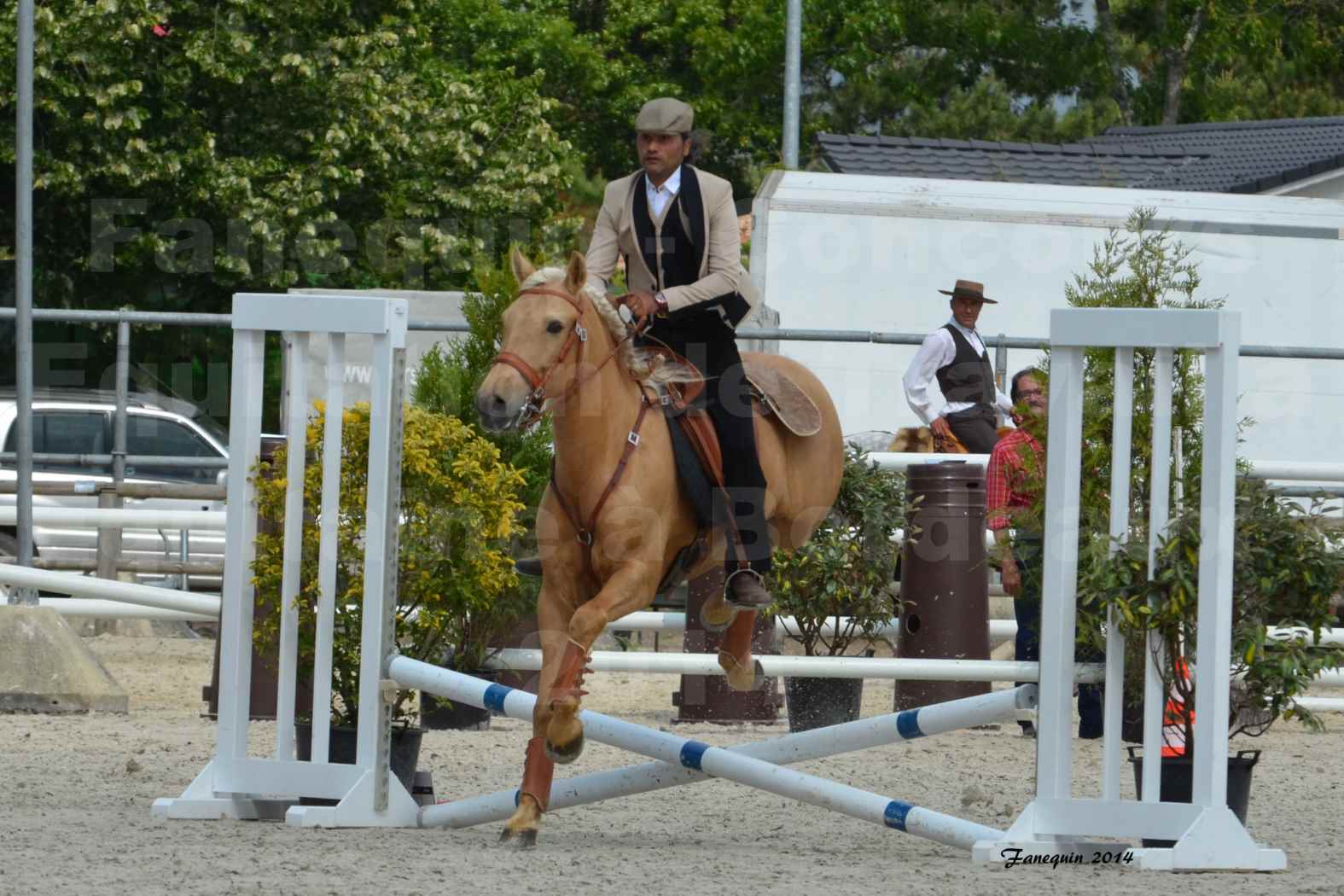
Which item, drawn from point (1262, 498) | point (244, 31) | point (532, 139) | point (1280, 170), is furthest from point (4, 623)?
point (532, 139)

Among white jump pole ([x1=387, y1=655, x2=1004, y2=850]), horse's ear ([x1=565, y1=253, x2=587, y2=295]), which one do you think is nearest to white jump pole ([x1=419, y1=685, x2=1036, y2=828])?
white jump pole ([x1=387, y1=655, x2=1004, y2=850])

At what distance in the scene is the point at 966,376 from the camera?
34.1 ft

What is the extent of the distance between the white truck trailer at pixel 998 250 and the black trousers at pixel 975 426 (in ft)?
9.83

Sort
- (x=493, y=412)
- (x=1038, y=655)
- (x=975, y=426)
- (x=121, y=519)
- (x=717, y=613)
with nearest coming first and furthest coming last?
(x=493, y=412) < (x=717, y=613) < (x=1038, y=655) < (x=121, y=519) < (x=975, y=426)

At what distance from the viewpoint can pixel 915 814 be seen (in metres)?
5.53

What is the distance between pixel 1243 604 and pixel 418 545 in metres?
2.62

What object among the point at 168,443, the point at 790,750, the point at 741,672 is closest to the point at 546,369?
the point at 790,750

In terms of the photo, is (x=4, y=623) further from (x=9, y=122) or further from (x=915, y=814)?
(x=9, y=122)

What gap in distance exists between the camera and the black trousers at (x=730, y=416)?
621cm

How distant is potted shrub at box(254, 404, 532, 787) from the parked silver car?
6.30 metres

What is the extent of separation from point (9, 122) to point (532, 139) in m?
6.13

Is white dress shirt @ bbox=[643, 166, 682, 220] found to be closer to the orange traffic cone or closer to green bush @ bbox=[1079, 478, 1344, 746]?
green bush @ bbox=[1079, 478, 1344, 746]

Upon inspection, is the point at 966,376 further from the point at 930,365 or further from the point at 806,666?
the point at 806,666

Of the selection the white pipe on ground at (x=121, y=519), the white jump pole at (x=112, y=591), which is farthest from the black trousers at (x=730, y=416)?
the white pipe on ground at (x=121, y=519)
